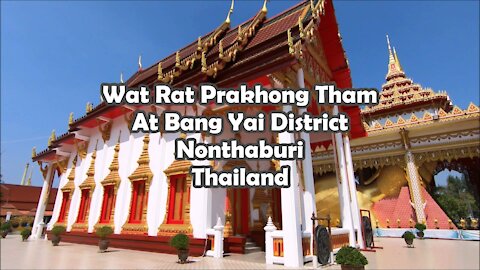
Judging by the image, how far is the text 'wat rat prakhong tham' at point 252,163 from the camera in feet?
25.2

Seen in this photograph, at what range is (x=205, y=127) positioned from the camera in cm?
840

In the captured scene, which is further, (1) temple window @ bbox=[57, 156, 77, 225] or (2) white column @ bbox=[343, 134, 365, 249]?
(1) temple window @ bbox=[57, 156, 77, 225]

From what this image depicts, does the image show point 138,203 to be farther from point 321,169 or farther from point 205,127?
point 321,169

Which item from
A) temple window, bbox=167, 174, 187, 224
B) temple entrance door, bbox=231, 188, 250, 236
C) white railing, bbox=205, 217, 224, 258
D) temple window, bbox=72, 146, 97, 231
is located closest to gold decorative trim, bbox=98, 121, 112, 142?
temple window, bbox=72, 146, 97, 231

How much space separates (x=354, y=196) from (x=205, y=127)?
618cm

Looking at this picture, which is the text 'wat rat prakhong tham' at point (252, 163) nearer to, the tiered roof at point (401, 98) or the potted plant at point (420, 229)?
the potted plant at point (420, 229)

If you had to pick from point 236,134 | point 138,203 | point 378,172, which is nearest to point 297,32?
point 236,134

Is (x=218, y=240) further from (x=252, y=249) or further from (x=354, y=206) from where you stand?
(x=354, y=206)

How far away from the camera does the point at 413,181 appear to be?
51.8 ft

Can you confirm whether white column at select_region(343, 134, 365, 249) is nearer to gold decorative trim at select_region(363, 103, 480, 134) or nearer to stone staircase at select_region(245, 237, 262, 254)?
stone staircase at select_region(245, 237, 262, 254)

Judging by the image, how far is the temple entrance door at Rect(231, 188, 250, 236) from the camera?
9.11 metres

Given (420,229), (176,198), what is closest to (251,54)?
(176,198)

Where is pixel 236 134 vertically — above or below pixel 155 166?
above

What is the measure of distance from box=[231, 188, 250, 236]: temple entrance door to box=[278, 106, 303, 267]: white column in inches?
108
